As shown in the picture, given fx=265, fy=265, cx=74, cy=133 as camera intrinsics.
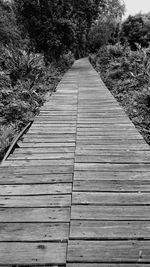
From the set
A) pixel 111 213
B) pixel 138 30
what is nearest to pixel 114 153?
pixel 111 213

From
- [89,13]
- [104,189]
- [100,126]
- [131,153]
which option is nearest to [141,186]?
[104,189]

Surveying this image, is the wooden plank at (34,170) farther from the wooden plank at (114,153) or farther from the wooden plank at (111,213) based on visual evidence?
the wooden plank at (111,213)

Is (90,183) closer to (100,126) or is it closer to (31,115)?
(100,126)

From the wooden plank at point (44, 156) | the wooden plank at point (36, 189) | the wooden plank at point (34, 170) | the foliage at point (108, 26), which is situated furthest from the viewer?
the foliage at point (108, 26)

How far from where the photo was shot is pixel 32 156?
12.1ft

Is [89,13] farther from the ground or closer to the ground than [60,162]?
farther from the ground

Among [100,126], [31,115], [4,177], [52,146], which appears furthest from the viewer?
[31,115]

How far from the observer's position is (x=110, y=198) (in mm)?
2594

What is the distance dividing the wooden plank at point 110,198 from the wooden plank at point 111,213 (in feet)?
0.23

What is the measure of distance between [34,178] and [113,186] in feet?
2.94

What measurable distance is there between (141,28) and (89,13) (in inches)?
364

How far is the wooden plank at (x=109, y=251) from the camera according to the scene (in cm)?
181

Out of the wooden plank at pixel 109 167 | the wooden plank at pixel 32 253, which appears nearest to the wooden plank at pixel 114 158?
the wooden plank at pixel 109 167

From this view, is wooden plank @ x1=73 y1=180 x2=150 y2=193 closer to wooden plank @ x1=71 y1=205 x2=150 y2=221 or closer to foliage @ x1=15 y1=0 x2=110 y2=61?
wooden plank @ x1=71 y1=205 x2=150 y2=221
